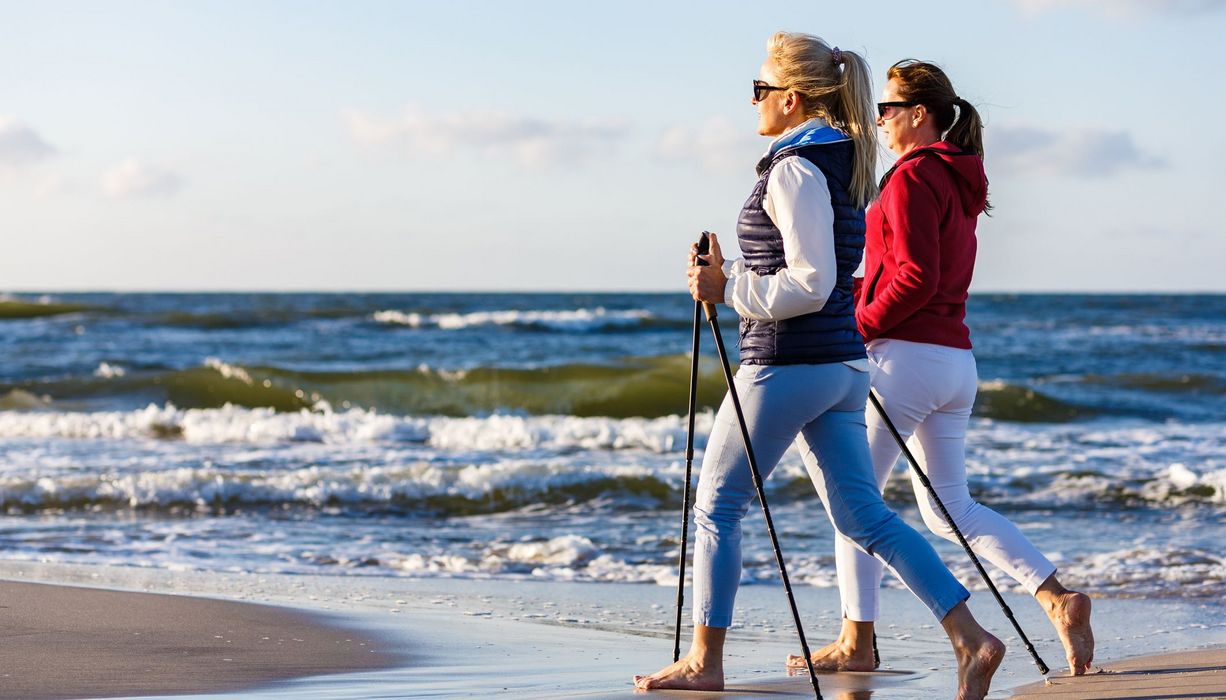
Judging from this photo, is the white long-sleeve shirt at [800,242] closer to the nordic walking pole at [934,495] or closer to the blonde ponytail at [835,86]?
the blonde ponytail at [835,86]

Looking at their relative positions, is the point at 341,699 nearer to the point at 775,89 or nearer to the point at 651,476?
the point at 775,89

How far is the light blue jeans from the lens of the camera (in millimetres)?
3023

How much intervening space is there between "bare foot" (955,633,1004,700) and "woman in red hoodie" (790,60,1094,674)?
21.7 inches

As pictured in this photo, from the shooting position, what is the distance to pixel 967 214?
141 inches

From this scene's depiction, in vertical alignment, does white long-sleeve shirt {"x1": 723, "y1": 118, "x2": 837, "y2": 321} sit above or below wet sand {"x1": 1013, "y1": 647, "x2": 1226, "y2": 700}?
above

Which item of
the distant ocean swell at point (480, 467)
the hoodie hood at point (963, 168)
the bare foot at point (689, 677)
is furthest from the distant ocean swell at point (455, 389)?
the bare foot at point (689, 677)

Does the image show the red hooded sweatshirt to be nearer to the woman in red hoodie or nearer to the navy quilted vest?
the woman in red hoodie

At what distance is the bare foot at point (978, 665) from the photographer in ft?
10.00

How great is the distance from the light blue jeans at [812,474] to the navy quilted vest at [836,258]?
0.05 metres

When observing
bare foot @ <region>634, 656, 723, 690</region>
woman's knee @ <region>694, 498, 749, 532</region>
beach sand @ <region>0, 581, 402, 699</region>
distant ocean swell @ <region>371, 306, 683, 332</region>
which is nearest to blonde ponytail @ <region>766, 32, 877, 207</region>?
woman's knee @ <region>694, 498, 749, 532</region>

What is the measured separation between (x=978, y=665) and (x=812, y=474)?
60 cm

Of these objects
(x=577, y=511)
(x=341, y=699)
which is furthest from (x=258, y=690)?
(x=577, y=511)

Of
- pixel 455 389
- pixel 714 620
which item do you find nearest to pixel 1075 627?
pixel 714 620

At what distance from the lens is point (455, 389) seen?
641 inches
